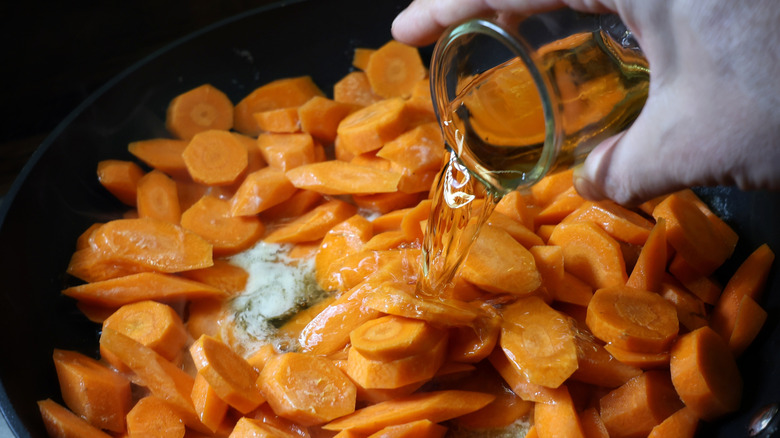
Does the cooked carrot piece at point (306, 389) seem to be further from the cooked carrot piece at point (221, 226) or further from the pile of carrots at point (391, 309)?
the cooked carrot piece at point (221, 226)

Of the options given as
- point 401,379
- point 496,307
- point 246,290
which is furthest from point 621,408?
point 246,290

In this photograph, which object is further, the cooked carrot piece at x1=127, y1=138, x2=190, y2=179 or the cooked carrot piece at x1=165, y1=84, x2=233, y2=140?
the cooked carrot piece at x1=165, y1=84, x2=233, y2=140

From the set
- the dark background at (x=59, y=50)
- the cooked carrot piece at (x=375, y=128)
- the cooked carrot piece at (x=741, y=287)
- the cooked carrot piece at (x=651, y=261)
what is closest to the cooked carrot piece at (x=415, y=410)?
the cooked carrot piece at (x=651, y=261)

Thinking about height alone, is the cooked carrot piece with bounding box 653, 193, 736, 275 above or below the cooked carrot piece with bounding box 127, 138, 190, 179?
below

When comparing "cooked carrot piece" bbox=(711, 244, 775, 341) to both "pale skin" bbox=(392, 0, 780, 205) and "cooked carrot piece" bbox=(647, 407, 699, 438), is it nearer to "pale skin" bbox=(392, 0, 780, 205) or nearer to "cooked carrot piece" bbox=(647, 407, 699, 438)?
"cooked carrot piece" bbox=(647, 407, 699, 438)

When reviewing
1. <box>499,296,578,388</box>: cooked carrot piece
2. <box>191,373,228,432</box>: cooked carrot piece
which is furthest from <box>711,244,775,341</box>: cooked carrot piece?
<box>191,373,228,432</box>: cooked carrot piece

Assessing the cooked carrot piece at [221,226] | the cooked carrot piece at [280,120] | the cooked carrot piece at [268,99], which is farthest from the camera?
the cooked carrot piece at [268,99]

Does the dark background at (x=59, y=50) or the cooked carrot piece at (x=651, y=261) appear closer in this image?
the cooked carrot piece at (x=651, y=261)
